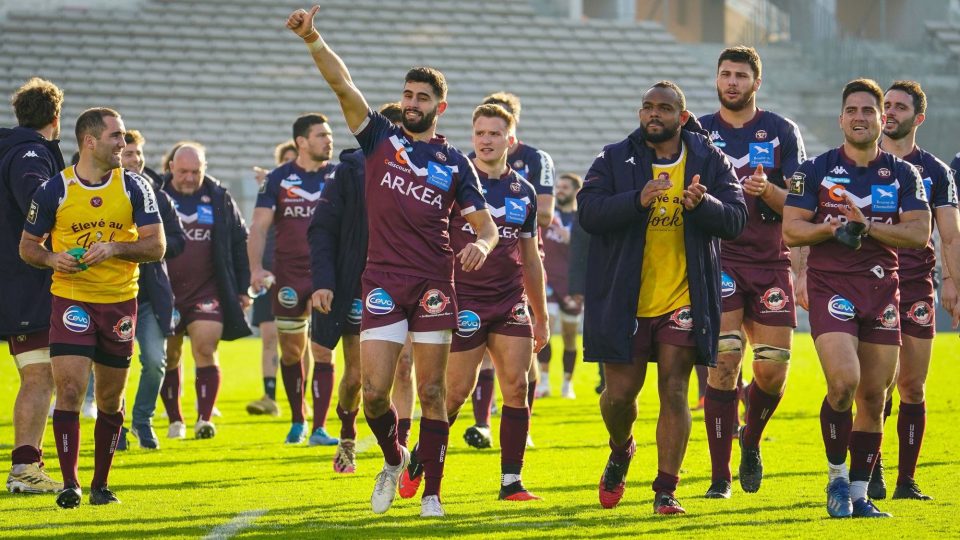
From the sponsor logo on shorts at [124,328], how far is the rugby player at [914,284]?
160 inches

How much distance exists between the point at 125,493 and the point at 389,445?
1.94 metres

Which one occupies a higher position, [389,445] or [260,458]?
[389,445]

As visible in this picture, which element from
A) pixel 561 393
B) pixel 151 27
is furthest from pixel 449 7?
pixel 561 393

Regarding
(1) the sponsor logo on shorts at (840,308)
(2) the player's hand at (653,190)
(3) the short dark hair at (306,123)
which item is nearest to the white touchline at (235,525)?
(2) the player's hand at (653,190)

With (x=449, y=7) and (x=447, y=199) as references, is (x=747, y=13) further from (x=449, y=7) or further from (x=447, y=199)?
(x=447, y=199)

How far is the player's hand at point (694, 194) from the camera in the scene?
277 inches

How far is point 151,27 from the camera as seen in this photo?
32625 mm

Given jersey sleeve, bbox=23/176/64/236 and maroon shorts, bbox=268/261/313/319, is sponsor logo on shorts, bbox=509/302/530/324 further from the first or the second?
maroon shorts, bbox=268/261/313/319

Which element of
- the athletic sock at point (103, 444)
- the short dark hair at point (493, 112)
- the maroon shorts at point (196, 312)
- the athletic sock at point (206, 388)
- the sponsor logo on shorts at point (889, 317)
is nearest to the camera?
the sponsor logo on shorts at point (889, 317)

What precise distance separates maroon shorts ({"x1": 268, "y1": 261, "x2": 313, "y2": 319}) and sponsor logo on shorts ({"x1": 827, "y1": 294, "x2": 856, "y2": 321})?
5.36m

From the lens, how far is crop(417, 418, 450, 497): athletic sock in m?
7.50

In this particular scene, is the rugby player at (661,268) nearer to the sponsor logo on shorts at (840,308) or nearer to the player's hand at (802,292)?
the sponsor logo on shorts at (840,308)

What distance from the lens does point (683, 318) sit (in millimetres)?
7340

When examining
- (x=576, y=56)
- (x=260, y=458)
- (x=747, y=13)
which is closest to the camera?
(x=260, y=458)
